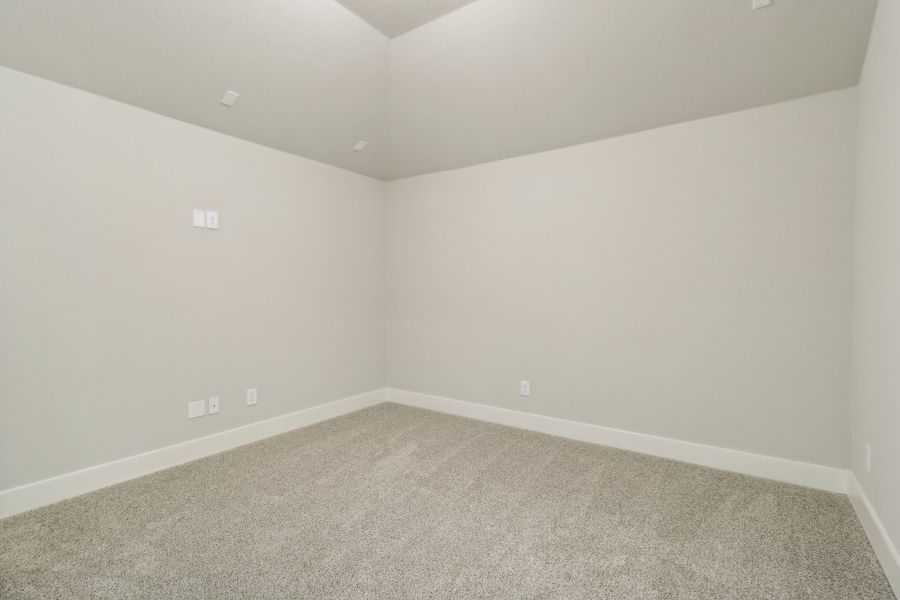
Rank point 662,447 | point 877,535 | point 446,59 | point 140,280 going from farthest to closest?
1. point 662,447
2. point 446,59
3. point 140,280
4. point 877,535

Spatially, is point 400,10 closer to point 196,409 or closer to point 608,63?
point 608,63

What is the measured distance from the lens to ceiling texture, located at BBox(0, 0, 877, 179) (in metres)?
2.03

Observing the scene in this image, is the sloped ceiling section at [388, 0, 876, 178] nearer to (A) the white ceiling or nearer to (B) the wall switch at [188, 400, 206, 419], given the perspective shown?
(A) the white ceiling

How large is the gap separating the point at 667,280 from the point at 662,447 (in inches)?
44.9

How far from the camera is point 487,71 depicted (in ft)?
8.92

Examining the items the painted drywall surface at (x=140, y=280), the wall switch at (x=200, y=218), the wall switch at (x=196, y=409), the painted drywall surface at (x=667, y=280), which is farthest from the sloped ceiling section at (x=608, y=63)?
the wall switch at (x=196, y=409)

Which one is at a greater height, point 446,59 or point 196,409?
point 446,59

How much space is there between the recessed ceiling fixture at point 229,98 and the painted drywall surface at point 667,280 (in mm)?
1776

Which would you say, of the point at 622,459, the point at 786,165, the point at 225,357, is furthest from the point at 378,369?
the point at 786,165

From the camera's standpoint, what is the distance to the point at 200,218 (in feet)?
9.19

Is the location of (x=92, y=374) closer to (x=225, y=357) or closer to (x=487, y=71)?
(x=225, y=357)

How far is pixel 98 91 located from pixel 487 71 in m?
2.26

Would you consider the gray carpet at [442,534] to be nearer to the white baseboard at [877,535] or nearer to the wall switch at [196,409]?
the white baseboard at [877,535]

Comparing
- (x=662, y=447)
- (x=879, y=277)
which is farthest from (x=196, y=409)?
(x=879, y=277)
